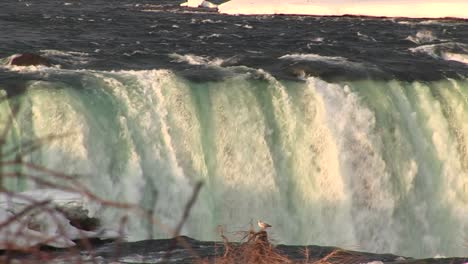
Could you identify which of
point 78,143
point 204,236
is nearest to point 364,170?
point 204,236

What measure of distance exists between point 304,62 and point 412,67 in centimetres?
275

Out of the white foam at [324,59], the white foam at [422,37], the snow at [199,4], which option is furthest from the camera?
the snow at [199,4]

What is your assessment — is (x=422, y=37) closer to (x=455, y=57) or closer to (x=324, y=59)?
(x=455, y=57)

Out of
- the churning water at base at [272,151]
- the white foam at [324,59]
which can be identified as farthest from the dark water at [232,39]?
the churning water at base at [272,151]

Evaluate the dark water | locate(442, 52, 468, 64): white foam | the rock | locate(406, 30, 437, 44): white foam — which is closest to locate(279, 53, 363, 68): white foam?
the dark water

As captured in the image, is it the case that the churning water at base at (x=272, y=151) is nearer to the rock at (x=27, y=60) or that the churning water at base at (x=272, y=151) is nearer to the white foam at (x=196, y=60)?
the rock at (x=27, y=60)

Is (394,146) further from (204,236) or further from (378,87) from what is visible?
(204,236)

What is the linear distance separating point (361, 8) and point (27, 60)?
19409mm

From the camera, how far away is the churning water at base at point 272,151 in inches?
724

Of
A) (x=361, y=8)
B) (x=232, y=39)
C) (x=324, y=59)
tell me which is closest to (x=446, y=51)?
A: (x=324, y=59)

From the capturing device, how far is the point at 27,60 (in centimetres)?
2164

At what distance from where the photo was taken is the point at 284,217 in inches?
769

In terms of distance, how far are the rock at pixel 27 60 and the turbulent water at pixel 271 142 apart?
399mm

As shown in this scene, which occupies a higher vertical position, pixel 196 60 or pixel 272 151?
pixel 196 60
